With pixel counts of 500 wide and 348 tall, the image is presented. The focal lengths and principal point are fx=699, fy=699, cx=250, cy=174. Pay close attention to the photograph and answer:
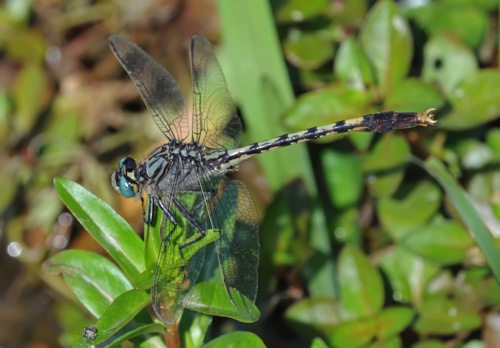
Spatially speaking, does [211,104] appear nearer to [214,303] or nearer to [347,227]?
[347,227]

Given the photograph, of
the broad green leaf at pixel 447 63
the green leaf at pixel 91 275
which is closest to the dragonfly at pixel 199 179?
the green leaf at pixel 91 275

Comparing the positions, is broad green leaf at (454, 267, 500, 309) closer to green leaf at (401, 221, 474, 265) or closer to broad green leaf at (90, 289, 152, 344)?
green leaf at (401, 221, 474, 265)

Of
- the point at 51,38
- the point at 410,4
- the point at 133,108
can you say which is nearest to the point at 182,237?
the point at 410,4

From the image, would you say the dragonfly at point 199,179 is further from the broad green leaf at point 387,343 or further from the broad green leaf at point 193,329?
the broad green leaf at point 387,343

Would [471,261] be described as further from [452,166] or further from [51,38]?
[51,38]

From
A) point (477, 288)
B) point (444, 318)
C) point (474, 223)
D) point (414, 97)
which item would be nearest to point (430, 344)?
point (444, 318)

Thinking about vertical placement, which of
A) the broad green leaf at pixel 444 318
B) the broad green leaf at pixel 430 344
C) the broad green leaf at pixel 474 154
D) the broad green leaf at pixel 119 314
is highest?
the broad green leaf at pixel 119 314

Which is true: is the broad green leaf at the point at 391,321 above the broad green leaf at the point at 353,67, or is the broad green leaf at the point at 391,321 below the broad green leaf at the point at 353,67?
below
